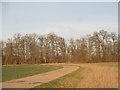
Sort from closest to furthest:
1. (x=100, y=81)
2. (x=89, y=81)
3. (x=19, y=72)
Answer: (x=100, y=81) < (x=89, y=81) < (x=19, y=72)

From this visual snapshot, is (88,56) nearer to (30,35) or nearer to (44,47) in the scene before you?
(44,47)

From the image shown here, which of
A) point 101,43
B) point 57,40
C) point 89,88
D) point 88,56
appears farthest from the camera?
point 57,40

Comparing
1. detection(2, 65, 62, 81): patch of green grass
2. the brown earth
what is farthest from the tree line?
the brown earth

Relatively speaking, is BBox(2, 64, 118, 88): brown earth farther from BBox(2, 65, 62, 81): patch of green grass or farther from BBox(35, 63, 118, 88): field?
BBox(2, 65, 62, 81): patch of green grass

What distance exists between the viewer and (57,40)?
2783 inches

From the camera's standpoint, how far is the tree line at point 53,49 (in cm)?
6284

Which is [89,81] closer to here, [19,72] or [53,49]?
[19,72]

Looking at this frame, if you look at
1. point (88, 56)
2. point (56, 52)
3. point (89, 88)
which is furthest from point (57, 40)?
point (89, 88)

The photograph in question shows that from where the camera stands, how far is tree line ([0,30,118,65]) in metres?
62.8

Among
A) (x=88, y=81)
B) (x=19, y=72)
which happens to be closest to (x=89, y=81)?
(x=88, y=81)

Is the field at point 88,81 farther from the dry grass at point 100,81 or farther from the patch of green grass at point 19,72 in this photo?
the patch of green grass at point 19,72

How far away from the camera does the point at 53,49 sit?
227ft

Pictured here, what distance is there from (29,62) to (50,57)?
7484 millimetres

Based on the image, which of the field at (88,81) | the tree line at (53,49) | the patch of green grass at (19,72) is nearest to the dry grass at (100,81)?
the field at (88,81)
